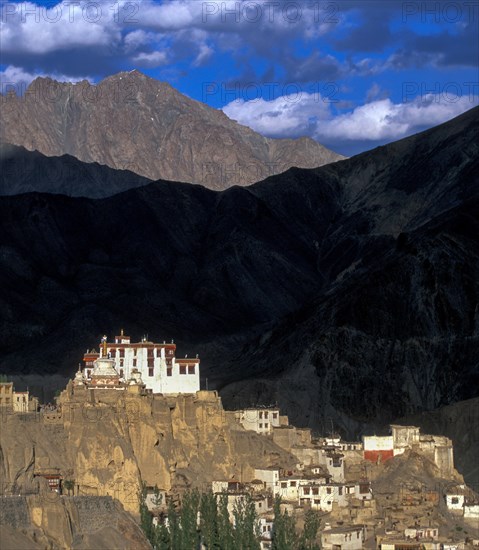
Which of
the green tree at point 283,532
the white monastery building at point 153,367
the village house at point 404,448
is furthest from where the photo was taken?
the village house at point 404,448

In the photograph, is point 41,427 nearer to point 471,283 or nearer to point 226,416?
point 226,416

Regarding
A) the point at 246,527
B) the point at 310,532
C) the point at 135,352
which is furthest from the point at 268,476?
the point at 135,352

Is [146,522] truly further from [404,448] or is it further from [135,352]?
[404,448]

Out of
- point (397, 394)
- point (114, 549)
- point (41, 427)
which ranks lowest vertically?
point (114, 549)

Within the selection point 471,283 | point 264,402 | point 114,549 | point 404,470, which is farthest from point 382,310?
point 114,549

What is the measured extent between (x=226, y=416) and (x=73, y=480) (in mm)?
15573

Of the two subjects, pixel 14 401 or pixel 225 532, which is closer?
pixel 225 532

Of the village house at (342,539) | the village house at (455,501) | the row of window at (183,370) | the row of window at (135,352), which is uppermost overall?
the row of window at (135,352)

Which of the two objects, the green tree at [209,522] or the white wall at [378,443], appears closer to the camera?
the green tree at [209,522]

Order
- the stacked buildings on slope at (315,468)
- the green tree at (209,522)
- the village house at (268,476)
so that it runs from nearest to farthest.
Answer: the green tree at (209,522) → the stacked buildings on slope at (315,468) → the village house at (268,476)

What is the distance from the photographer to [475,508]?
98.2 meters

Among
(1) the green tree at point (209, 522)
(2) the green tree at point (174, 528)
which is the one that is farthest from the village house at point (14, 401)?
(1) the green tree at point (209, 522)

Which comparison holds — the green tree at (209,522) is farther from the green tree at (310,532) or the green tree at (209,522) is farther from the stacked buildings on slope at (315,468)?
the green tree at (310,532)

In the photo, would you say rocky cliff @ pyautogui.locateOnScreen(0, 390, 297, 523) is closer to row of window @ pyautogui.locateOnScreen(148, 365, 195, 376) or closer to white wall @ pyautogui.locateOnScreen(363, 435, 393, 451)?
row of window @ pyautogui.locateOnScreen(148, 365, 195, 376)
